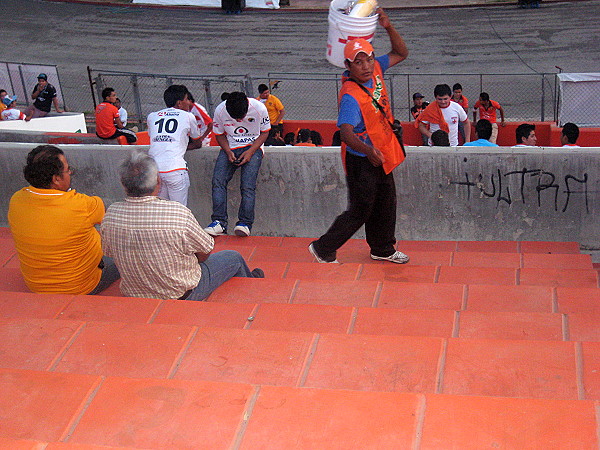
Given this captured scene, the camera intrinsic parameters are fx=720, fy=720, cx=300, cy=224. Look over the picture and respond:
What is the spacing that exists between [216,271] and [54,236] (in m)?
1.09

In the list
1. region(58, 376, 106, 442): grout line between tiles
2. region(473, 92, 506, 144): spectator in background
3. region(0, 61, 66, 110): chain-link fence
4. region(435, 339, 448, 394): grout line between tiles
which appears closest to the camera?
region(58, 376, 106, 442): grout line between tiles

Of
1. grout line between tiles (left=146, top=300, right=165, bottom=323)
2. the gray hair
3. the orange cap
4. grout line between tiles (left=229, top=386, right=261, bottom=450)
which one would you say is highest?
the orange cap

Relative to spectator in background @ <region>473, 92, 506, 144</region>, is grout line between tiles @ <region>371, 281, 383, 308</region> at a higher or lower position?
higher

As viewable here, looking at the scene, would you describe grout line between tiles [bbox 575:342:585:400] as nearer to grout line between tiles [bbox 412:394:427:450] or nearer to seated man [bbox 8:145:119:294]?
grout line between tiles [bbox 412:394:427:450]

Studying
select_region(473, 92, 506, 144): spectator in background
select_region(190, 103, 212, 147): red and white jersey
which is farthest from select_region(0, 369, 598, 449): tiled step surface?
select_region(473, 92, 506, 144): spectator in background

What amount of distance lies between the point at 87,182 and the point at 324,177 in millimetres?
2562

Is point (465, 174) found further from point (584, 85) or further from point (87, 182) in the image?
point (584, 85)

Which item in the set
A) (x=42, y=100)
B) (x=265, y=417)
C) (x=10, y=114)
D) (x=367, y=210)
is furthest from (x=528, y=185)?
(x=42, y=100)

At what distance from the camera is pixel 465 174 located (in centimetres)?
673

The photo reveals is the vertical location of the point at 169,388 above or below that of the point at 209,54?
above

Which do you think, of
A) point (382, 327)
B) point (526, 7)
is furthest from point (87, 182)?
point (526, 7)

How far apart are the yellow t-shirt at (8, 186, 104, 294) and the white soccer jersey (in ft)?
6.93

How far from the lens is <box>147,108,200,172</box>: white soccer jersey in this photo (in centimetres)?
695

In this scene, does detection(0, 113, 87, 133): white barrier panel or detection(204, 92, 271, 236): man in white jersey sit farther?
detection(0, 113, 87, 133): white barrier panel
